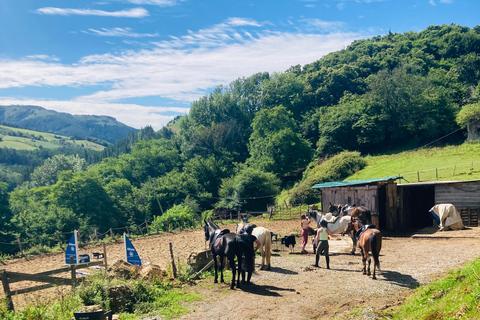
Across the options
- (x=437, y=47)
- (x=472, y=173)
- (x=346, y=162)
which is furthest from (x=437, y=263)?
(x=437, y=47)

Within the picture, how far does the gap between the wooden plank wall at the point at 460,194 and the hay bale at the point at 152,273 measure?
1585cm

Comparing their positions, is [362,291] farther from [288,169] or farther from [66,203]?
[66,203]

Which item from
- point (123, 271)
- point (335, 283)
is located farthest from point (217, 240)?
point (335, 283)

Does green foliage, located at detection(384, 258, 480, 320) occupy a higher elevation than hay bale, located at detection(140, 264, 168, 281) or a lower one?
higher

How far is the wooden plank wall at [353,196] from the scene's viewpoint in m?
21.2

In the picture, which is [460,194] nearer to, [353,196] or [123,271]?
[353,196]

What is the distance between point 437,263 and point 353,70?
73.9m

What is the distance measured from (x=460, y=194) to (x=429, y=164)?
20.3 meters

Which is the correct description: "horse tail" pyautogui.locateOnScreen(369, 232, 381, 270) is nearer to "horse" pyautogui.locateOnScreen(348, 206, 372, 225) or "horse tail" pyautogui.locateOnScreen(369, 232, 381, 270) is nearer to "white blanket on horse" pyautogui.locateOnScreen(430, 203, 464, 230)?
"horse" pyautogui.locateOnScreen(348, 206, 372, 225)

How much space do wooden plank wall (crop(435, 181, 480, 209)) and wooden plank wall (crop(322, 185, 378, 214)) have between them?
3490 millimetres

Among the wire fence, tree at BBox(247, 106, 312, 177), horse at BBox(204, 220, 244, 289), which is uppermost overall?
tree at BBox(247, 106, 312, 177)

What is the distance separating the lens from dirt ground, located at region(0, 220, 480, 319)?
938 cm

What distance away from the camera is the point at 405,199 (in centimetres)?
2173

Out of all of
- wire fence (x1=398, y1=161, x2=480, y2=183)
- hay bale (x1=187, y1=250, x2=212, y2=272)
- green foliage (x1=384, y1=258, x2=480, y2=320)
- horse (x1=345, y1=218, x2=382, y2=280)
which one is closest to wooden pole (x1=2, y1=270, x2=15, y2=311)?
hay bale (x1=187, y1=250, x2=212, y2=272)
